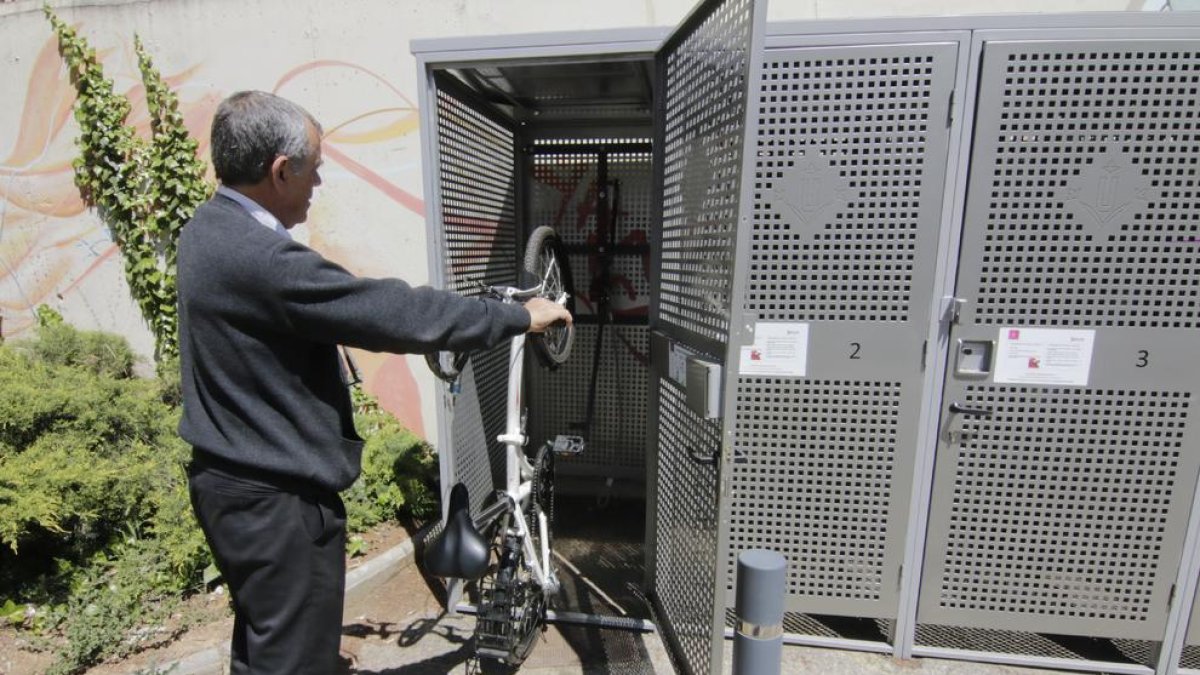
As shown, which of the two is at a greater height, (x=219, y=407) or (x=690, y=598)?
(x=219, y=407)

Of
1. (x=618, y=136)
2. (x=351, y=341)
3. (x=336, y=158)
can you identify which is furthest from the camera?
(x=336, y=158)

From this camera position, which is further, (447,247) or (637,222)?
(637,222)

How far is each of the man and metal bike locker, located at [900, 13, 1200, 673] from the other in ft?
7.29

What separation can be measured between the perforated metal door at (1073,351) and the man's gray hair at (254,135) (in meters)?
2.65

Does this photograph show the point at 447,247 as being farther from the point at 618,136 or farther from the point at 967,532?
the point at 967,532

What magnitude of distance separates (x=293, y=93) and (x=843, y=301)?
4.39 metres

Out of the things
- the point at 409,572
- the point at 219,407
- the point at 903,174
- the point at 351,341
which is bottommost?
the point at 409,572

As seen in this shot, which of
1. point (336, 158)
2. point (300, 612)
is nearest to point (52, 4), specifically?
point (336, 158)

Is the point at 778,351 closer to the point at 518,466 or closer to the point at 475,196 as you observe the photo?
the point at 518,466

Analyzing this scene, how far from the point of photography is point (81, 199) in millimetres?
4910

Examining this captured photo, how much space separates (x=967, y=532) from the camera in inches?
108

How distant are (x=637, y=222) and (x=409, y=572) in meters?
2.83

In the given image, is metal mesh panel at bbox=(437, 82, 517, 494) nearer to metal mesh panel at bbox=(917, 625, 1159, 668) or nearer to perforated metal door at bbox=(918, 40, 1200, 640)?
perforated metal door at bbox=(918, 40, 1200, 640)

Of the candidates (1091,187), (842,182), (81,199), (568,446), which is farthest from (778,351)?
(81,199)
